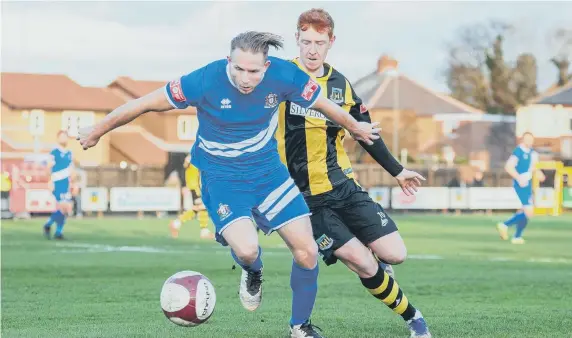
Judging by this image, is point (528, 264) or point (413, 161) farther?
point (413, 161)

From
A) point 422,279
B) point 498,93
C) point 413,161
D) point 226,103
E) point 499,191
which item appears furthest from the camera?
point 498,93

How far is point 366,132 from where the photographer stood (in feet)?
27.1

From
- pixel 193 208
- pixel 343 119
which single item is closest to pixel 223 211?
pixel 343 119

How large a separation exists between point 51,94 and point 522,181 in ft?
197

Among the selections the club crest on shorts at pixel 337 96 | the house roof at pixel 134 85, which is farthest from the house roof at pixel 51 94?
the club crest on shorts at pixel 337 96

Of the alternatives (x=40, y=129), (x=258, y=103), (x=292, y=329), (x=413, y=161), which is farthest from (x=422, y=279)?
(x=40, y=129)

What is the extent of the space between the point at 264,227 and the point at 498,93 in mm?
91199

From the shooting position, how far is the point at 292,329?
330 inches

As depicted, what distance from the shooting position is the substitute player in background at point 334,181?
8.45 m

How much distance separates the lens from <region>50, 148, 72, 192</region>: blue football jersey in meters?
23.6

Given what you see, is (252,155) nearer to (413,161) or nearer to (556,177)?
(556,177)

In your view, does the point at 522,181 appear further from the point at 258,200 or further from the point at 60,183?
the point at 258,200

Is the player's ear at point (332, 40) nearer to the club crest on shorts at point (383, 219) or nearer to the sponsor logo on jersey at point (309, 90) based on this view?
the sponsor logo on jersey at point (309, 90)

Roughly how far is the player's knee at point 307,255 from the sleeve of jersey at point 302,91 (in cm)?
106
